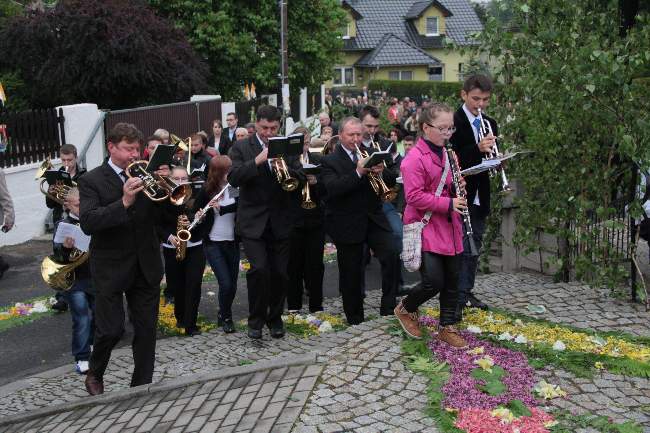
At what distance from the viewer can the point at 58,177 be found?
935cm

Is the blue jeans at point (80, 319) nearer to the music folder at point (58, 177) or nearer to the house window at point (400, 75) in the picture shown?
the music folder at point (58, 177)

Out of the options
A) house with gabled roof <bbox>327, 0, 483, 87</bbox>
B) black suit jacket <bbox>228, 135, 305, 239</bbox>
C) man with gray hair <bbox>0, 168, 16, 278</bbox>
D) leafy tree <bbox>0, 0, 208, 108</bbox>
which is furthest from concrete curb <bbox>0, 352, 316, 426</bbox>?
house with gabled roof <bbox>327, 0, 483, 87</bbox>

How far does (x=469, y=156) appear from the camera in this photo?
772 centimetres

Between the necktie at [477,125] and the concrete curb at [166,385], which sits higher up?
the necktie at [477,125]

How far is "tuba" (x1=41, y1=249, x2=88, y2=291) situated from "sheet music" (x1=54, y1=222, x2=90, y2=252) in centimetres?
6

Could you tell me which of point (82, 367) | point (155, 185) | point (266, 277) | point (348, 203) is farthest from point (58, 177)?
point (155, 185)

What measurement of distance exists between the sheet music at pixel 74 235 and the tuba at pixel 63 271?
0.06 metres

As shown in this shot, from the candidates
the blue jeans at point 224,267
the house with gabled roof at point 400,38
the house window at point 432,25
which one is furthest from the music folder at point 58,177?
the house window at point 432,25

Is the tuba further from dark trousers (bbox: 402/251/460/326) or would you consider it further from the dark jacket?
dark trousers (bbox: 402/251/460/326)

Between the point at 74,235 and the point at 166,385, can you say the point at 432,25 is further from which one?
the point at 166,385

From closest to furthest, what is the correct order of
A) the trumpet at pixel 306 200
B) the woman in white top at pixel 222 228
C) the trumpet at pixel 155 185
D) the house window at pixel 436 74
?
the trumpet at pixel 155 185
the trumpet at pixel 306 200
the woman in white top at pixel 222 228
the house window at pixel 436 74

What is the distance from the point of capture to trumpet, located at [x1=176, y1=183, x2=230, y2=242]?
27.5ft

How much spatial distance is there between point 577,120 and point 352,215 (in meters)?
2.51

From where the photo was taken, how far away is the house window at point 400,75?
64312 millimetres
